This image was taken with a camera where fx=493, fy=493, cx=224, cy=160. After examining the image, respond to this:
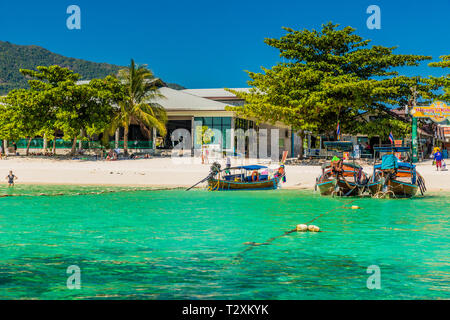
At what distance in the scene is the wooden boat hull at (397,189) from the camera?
25375 millimetres

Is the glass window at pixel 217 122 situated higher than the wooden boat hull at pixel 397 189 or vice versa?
the glass window at pixel 217 122

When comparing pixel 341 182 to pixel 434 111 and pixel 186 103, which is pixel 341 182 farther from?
pixel 186 103

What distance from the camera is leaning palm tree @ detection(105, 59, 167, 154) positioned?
149 ft

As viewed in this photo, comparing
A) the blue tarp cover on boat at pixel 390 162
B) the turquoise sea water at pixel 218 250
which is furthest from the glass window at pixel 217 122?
the turquoise sea water at pixel 218 250

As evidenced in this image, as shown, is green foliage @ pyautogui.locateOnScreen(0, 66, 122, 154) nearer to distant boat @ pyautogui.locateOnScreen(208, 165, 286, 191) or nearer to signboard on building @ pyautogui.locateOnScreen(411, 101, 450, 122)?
distant boat @ pyautogui.locateOnScreen(208, 165, 286, 191)

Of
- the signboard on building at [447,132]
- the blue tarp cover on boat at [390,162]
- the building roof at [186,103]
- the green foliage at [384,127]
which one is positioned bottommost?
the blue tarp cover on boat at [390,162]

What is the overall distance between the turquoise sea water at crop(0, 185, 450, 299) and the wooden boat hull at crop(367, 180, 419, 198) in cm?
256

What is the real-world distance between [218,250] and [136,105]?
116ft

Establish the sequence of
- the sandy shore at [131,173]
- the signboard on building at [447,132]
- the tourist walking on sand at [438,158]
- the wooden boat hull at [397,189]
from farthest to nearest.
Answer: the signboard on building at [447,132], the tourist walking on sand at [438,158], the sandy shore at [131,173], the wooden boat hull at [397,189]

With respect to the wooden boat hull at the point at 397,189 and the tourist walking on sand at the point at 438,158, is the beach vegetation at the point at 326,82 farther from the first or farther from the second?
the wooden boat hull at the point at 397,189

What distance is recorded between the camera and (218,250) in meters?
12.4

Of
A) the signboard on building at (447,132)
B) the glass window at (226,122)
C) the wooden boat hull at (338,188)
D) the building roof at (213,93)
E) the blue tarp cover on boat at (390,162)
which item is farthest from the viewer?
the signboard on building at (447,132)

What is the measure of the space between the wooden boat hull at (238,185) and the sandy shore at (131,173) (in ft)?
7.03

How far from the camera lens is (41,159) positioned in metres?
42.8
